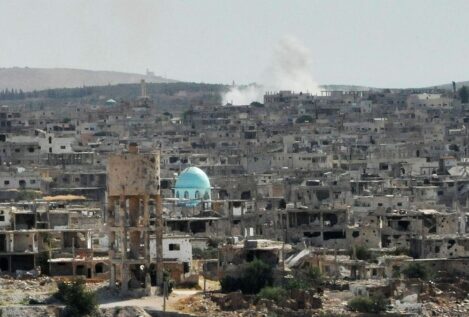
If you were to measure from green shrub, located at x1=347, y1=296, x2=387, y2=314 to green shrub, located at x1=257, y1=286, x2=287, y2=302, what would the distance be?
4.13 feet

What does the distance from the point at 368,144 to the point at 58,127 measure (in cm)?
1734

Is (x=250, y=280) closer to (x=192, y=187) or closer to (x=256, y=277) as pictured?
(x=256, y=277)

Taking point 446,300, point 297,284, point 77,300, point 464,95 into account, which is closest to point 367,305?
point 297,284

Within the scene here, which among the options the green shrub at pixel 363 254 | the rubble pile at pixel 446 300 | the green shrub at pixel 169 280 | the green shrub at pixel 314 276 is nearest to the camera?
the rubble pile at pixel 446 300

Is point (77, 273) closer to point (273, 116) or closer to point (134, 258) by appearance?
point (134, 258)

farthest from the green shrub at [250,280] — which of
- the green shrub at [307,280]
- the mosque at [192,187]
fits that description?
the mosque at [192,187]

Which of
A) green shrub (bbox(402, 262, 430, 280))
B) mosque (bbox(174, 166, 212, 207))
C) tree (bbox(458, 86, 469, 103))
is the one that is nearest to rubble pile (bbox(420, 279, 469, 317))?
green shrub (bbox(402, 262, 430, 280))

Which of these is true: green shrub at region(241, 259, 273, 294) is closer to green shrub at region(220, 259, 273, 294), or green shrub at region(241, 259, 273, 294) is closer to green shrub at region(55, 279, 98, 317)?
green shrub at region(220, 259, 273, 294)

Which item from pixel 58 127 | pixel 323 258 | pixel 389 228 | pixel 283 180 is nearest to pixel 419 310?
pixel 323 258

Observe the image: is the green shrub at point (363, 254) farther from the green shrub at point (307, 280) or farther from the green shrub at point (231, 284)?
the green shrub at point (231, 284)

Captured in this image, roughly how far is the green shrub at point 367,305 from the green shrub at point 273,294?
4.13ft

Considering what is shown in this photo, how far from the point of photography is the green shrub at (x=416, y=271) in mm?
43312

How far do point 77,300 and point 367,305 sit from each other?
4.99 metres

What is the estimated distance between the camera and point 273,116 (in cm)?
10469
